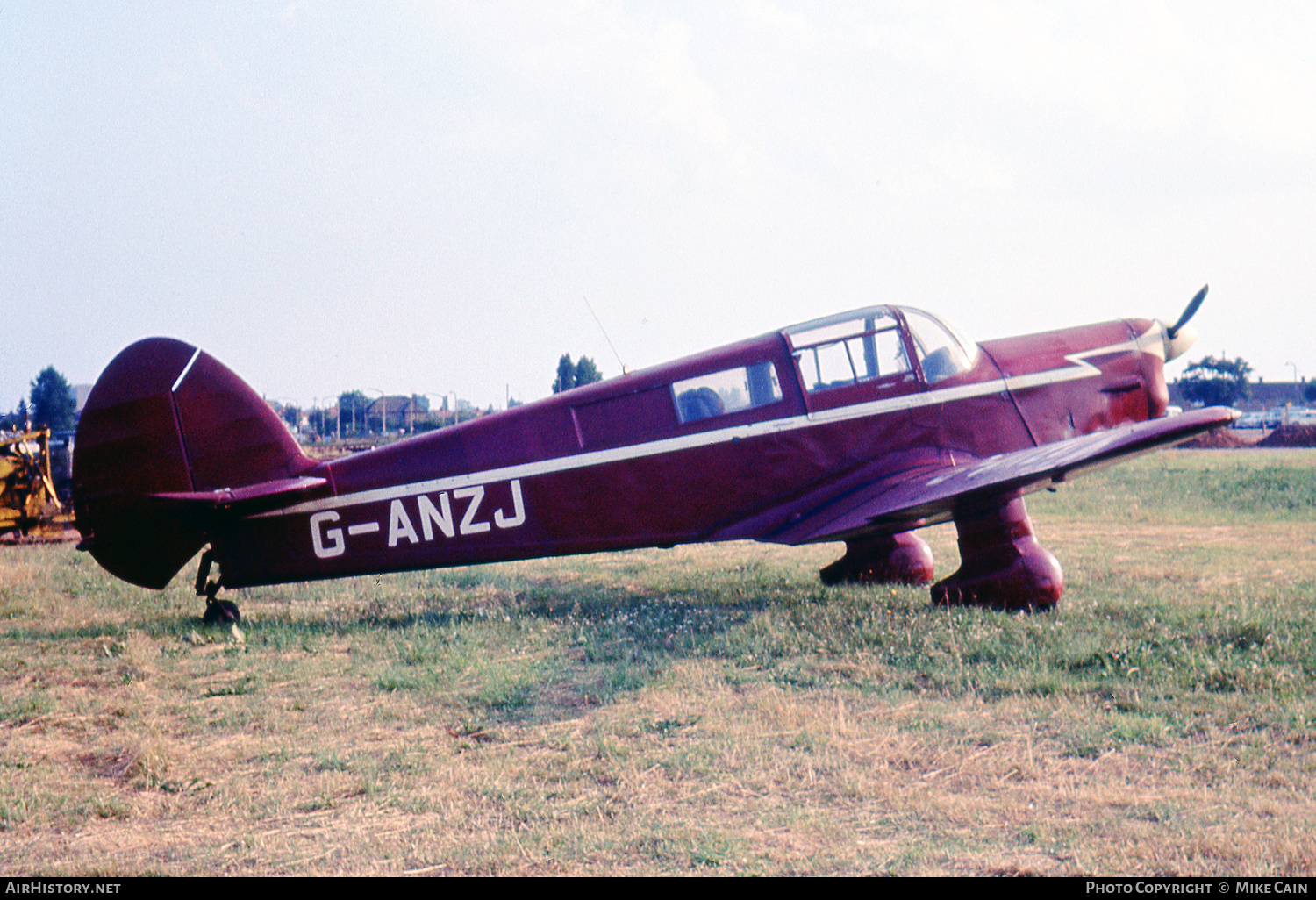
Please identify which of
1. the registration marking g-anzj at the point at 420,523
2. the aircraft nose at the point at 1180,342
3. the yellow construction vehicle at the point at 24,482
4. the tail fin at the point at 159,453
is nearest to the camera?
the tail fin at the point at 159,453

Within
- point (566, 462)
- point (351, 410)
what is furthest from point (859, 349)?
point (351, 410)

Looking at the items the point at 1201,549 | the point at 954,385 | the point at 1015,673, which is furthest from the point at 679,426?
the point at 1201,549

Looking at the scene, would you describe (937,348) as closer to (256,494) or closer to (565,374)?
(256,494)

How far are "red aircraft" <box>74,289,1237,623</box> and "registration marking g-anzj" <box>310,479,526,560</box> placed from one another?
1 centimetres

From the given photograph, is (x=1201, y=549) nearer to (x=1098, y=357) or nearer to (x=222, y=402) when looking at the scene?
(x=1098, y=357)

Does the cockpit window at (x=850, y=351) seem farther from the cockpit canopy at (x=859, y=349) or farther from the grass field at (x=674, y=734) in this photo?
the grass field at (x=674, y=734)

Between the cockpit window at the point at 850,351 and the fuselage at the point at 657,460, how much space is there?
11 mm

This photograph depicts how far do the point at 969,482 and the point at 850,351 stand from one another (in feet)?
5.60

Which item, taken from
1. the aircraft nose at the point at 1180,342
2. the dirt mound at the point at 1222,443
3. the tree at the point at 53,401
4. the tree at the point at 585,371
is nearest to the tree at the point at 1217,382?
the dirt mound at the point at 1222,443

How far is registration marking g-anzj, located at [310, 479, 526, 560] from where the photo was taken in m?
7.25

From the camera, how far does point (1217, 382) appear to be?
53.8m

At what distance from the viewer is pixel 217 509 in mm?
7125

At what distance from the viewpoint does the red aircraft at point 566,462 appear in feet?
23.5

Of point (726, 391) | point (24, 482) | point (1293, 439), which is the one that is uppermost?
point (24, 482)
